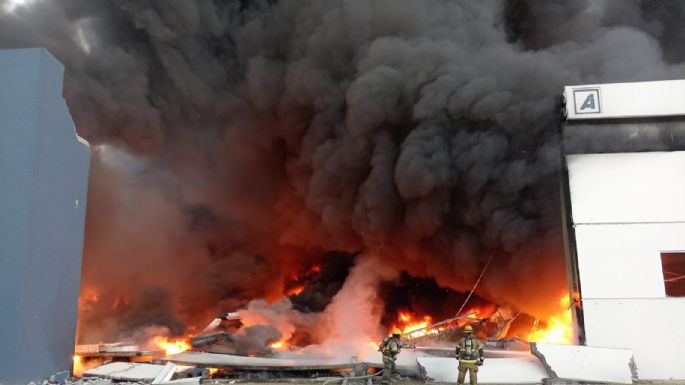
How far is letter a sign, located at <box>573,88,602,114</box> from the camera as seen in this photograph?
11.2 metres

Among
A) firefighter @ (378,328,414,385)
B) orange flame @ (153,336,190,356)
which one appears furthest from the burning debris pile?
firefighter @ (378,328,414,385)

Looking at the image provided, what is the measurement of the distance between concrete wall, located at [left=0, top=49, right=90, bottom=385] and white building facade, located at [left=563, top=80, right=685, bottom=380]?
31.2ft

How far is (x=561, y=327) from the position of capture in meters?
12.6

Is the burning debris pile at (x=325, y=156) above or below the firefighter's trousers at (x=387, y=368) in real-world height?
above

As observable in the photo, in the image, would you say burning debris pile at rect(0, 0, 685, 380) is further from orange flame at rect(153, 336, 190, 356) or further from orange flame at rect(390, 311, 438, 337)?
orange flame at rect(153, 336, 190, 356)

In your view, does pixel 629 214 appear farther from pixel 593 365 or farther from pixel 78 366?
pixel 78 366

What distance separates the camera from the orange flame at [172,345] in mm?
14477

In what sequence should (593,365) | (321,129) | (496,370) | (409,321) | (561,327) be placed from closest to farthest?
(593,365) → (496,370) → (561,327) → (409,321) → (321,129)

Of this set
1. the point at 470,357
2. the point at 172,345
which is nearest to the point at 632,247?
the point at 470,357

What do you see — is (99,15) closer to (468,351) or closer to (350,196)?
(350,196)

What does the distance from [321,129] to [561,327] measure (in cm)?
1150

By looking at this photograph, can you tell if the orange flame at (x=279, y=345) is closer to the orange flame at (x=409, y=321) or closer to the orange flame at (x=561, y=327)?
the orange flame at (x=409, y=321)

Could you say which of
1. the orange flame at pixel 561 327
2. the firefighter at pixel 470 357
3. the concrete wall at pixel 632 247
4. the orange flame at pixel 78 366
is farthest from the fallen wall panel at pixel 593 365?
the orange flame at pixel 78 366

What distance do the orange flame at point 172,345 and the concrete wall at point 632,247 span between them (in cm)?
970
